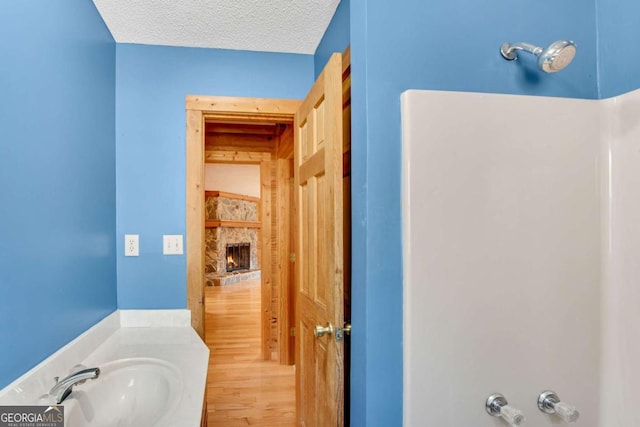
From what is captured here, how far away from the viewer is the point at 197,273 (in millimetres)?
2123

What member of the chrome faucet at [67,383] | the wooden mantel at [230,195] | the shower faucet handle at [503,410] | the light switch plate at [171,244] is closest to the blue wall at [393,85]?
the shower faucet handle at [503,410]

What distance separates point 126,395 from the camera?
1410mm

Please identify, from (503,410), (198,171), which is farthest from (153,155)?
(503,410)

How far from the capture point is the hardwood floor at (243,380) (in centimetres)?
252

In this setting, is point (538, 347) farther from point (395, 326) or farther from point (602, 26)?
point (602, 26)

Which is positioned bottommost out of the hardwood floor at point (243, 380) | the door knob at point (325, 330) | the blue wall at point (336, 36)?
the hardwood floor at point (243, 380)

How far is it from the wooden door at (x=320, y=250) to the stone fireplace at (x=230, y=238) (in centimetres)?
619

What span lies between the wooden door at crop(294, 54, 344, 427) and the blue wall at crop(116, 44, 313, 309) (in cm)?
73

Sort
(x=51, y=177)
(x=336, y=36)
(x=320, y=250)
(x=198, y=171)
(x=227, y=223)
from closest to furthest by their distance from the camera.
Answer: (x=51, y=177) → (x=320, y=250) → (x=336, y=36) → (x=198, y=171) → (x=227, y=223)

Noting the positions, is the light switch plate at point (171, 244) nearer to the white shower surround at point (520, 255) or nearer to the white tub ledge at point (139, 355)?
the white tub ledge at point (139, 355)

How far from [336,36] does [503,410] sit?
5.68 feet

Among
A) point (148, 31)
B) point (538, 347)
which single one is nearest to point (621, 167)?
point (538, 347)

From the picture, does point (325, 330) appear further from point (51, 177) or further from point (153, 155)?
point (153, 155)

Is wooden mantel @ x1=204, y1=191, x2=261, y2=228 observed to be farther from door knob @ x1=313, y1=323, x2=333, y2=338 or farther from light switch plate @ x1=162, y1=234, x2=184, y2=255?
door knob @ x1=313, y1=323, x2=333, y2=338
